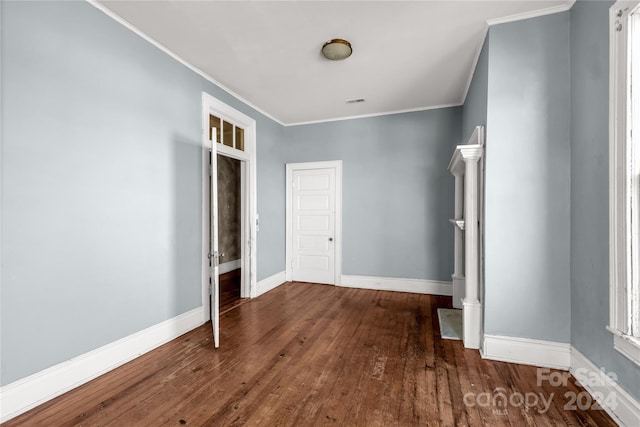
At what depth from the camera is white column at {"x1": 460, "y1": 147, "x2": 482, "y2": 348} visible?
8.66 ft

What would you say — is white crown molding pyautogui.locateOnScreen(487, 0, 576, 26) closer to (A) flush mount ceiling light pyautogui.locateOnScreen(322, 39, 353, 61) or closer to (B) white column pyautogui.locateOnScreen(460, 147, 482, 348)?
(B) white column pyautogui.locateOnScreen(460, 147, 482, 348)

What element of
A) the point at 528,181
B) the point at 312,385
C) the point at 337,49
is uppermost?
the point at 337,49

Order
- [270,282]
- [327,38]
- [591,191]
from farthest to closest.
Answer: [270,282] → [327,38] → [591,191]

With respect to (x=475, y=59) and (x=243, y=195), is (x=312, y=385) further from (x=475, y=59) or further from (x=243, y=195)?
(x=475, y=59)

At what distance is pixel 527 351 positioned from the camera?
2.34 m


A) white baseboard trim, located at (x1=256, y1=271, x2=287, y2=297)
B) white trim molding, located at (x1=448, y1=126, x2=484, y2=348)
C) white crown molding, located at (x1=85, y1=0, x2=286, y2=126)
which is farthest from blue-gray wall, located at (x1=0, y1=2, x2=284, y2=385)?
white trim molding, located at (x1=448, y1=126, x2=484, y2=348)

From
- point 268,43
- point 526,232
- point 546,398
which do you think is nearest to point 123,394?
point 546,398

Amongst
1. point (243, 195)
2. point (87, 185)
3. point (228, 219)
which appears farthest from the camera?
point (228, 219)

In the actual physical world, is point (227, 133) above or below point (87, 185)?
above

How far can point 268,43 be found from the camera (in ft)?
8.82

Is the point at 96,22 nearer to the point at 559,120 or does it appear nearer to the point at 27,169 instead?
the point at 27,169

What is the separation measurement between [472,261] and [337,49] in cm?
235

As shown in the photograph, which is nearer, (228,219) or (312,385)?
(312,385)

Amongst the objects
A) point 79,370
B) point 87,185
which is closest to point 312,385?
point 79,370
